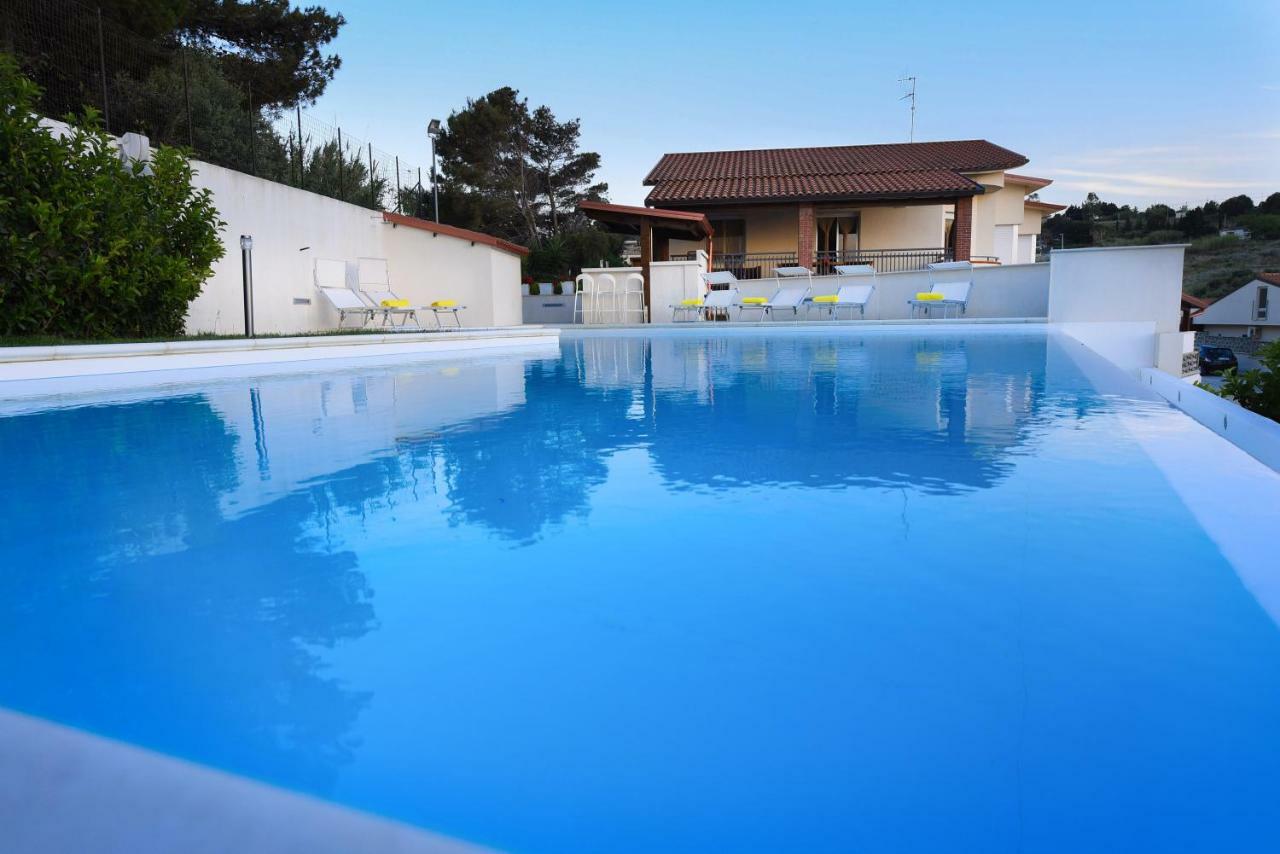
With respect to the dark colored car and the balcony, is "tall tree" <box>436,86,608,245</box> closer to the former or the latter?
the balcony

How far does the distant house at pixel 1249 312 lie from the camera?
148 feet

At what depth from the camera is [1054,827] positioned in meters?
1.30

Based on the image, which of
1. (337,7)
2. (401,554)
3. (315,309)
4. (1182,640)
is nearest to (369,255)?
(315,309)

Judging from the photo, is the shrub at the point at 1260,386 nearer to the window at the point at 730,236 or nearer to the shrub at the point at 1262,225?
Result: the window at the point at 730,236

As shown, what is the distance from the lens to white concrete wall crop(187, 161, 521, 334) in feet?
43.1

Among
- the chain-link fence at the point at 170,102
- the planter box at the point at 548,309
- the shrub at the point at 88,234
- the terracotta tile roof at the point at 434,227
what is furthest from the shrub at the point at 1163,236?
the shrub at the point at 88,234

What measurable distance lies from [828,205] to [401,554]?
23899mm

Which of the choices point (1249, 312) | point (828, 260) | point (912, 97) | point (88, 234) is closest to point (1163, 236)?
point (1249, 312)

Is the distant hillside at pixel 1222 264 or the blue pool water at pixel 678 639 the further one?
the distant hillside at pixel 1222 264

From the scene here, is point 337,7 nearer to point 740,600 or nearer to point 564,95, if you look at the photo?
point 564,95

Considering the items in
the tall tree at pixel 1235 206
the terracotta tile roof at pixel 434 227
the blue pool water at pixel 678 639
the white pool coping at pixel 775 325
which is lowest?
the blue pool water at pixel 678 639

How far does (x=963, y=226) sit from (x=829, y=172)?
4.77 metres

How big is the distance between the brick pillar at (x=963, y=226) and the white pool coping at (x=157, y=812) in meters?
24.4

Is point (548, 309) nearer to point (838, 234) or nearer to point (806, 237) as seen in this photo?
point (806, 237)
